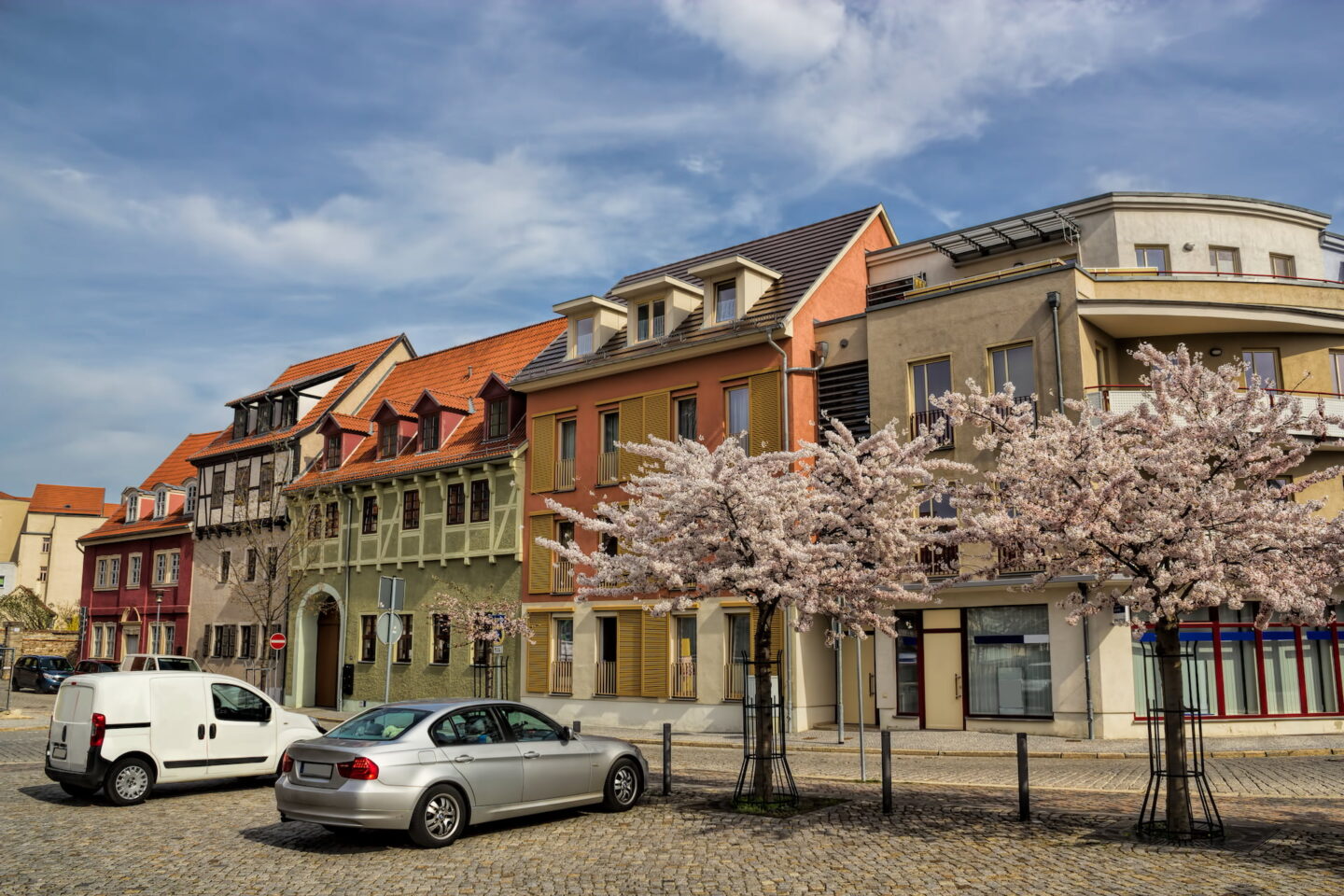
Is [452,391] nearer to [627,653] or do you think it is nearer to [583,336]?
[583,336]

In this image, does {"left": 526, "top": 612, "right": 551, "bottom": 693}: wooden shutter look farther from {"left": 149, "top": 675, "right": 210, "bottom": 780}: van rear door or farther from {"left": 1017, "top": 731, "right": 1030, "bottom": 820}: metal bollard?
{"left": 1017, "top": 731, "right": 1030, "bottom": 820}: metal bollard

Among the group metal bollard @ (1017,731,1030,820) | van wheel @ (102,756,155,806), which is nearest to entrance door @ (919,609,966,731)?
metal bollard @ (1017,731,1030,820)

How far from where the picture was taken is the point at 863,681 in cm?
2658

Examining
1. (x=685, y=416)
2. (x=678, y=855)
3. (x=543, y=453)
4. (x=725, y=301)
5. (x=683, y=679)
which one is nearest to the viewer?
(x=678, y=855)

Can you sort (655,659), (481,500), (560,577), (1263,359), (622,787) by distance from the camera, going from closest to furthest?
(622,787), (1263,359), (655,659), (560,577), (481,500)

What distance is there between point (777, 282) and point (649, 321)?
12.4ft

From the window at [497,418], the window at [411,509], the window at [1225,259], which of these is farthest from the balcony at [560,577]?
the window at [1225,259]

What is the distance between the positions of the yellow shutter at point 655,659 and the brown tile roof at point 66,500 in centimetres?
7590

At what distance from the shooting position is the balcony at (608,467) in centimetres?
2992

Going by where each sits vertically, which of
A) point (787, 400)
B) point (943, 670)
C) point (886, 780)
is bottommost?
point (886, 780)

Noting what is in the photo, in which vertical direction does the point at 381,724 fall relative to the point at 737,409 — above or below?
below

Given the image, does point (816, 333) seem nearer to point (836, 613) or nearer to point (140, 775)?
point (836, 613)

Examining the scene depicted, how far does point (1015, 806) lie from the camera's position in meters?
13.1

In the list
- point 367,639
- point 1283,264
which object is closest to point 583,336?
point 367,639
